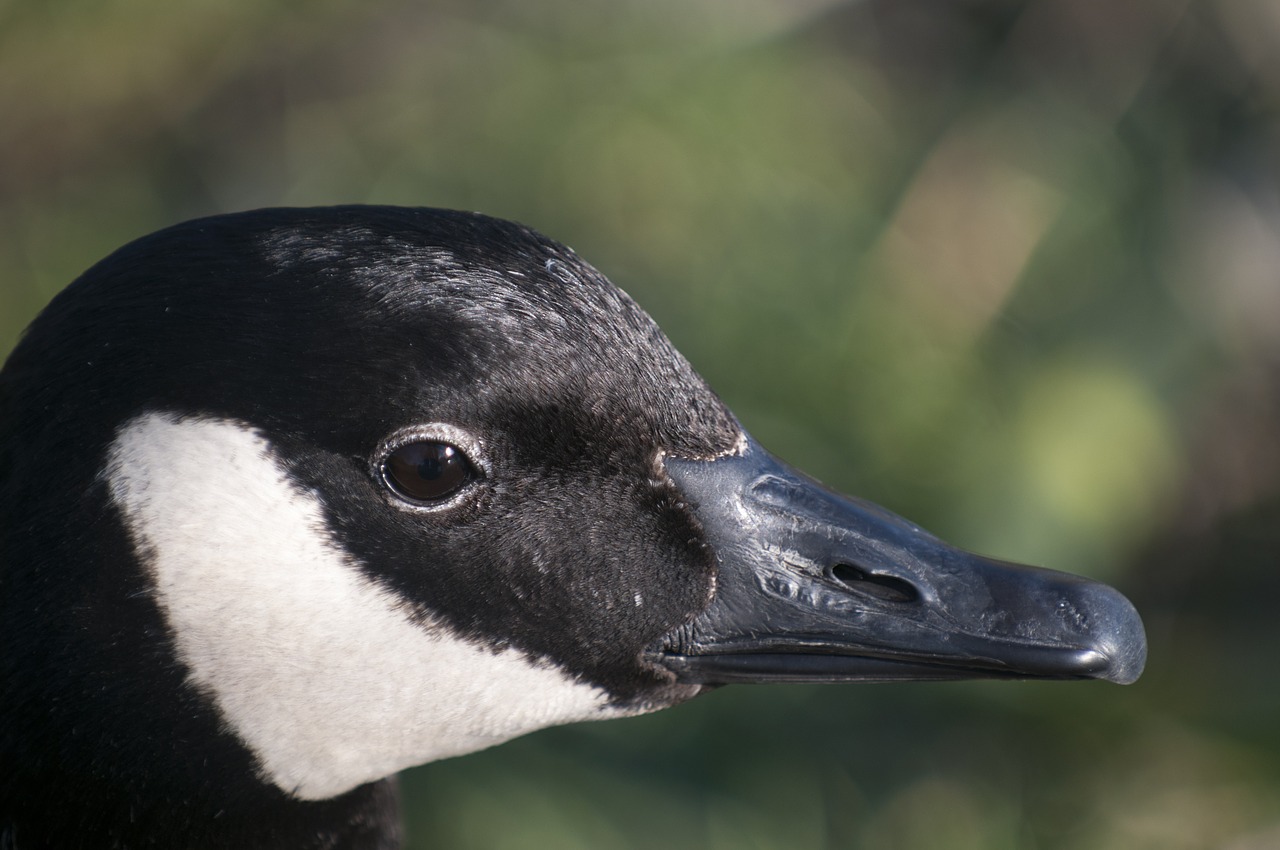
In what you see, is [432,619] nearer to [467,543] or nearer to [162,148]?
[467,543]

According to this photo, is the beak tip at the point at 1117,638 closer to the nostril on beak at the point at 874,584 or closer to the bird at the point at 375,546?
the bird at the point at 375,546

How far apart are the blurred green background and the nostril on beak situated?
7.53 ft

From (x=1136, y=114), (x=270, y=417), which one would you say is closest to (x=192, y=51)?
(x=1136, y=114)

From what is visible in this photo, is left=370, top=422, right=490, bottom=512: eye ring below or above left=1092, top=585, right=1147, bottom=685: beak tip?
below

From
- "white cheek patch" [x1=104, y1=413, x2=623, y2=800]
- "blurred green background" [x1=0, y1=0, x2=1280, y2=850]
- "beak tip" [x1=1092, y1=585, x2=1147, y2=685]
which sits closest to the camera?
"white cheek patch" [x1=104, y1=413, x2=623, y2=800]

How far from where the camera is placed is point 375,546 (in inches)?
72.2

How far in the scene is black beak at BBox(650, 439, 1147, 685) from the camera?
1.89m

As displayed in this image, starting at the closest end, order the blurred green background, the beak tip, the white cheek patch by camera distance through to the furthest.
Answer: the white cheek patch < the beak tip < the blurred green background

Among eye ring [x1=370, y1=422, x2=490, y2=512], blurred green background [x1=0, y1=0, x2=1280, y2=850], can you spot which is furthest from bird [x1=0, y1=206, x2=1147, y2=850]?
blurred green background [x1=0, y1=0, x2=1280, y2=850]

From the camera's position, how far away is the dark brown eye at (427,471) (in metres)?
1.82

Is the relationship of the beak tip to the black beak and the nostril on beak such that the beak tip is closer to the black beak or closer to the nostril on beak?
the black beak

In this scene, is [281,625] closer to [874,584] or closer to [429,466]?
[429,466]

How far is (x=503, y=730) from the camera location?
196cm

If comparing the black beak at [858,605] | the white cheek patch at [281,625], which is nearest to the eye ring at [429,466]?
the white cheek patch at [281,625]
